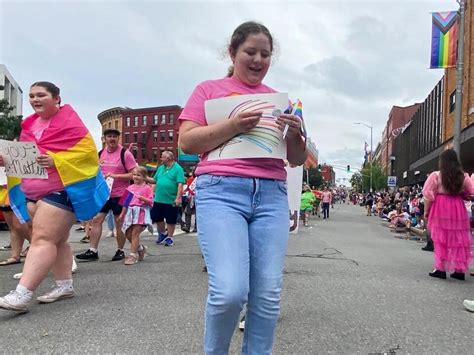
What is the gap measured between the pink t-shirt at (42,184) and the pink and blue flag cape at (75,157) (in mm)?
69

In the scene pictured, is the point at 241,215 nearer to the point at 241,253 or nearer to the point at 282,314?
the point at 241,253

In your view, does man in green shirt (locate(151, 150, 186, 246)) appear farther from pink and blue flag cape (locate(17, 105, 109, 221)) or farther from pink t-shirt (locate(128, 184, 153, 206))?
pink and blue flag cape (locate(17, 105, 109, 221))

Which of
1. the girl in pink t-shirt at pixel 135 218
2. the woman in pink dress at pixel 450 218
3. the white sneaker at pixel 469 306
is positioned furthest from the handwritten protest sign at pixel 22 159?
the woman in pink dress at pixel 450 218

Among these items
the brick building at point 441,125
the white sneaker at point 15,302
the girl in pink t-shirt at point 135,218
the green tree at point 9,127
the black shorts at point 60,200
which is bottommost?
the white sneaker at point 15,302

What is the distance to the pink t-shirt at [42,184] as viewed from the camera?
3955 mm

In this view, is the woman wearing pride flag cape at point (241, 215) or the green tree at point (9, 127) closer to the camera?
the woman wearing pride flag cape at point (241, 215)

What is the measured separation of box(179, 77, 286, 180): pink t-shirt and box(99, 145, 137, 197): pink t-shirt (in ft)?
13.8

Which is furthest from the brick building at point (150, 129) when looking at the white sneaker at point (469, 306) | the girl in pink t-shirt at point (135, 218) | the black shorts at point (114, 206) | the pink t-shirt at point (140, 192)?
the white sneaker at point (469, 306)

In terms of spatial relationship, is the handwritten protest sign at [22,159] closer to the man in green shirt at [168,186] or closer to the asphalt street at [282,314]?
the asphalt street at [282,314]

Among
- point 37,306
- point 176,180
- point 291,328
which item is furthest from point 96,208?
point 176,180

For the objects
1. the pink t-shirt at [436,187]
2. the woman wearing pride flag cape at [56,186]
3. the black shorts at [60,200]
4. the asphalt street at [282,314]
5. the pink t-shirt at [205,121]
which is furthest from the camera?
the pink t-shirt at [436,187]

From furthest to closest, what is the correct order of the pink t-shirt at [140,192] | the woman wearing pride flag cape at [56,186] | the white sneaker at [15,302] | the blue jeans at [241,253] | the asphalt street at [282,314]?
the pink t-shirt at [140,192] → the woman wearing pride flag cape at [56,186] → the white sneaker at [15,302] → the asphalt street at [282,314] → the blue jeans at [241,253]

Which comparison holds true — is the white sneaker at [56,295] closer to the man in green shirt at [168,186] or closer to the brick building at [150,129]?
the man in green shirt at [168,186]

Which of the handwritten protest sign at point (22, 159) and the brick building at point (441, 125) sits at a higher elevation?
the brick building at point (441, 125)
